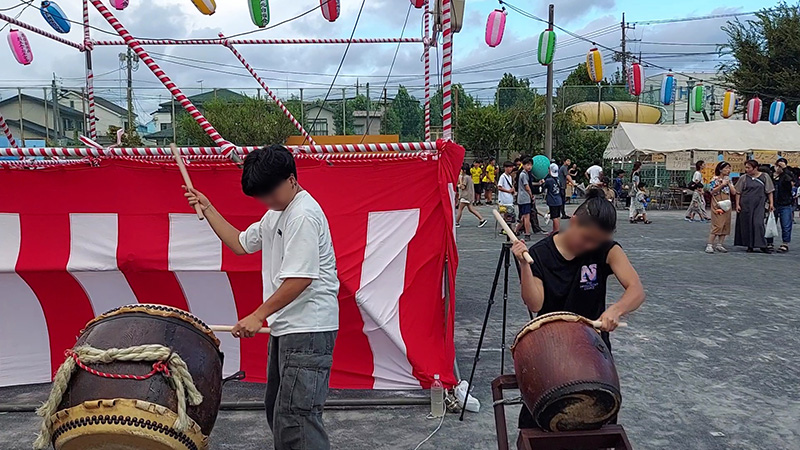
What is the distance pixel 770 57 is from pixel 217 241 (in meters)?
30.1

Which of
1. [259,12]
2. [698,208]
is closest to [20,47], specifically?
[259,12]

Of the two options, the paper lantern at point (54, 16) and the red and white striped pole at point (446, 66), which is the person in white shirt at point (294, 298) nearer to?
the red and white striped pole at point (446, 66)

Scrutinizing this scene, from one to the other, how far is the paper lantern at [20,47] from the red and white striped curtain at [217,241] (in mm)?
4309

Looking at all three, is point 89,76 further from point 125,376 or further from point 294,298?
point 125,376

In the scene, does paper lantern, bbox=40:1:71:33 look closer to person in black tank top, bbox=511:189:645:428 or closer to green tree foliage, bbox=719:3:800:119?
person in black tank top, bbox=511:189:645:428

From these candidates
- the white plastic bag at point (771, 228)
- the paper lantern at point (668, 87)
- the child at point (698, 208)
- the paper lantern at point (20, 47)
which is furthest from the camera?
the paper lantern at point (668, 87)

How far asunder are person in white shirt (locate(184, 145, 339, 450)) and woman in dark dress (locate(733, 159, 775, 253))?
1023 centimetres

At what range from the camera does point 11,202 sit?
3.99 meters

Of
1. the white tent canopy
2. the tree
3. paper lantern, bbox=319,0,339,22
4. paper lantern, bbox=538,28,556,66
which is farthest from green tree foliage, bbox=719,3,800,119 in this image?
paper lantern, bbox=319,0,339,22

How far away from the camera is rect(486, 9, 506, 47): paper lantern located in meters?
10.9

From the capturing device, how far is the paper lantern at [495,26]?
35.7 ft

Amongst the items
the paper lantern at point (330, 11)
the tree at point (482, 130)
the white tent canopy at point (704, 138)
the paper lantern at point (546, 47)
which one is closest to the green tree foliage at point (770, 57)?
the white tent canopy at point (704, 138)

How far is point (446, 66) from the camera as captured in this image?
13.9 ft

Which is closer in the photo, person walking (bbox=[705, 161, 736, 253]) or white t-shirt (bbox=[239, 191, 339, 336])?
white t-shirt (bbox=[239, 191, 339, 336])
